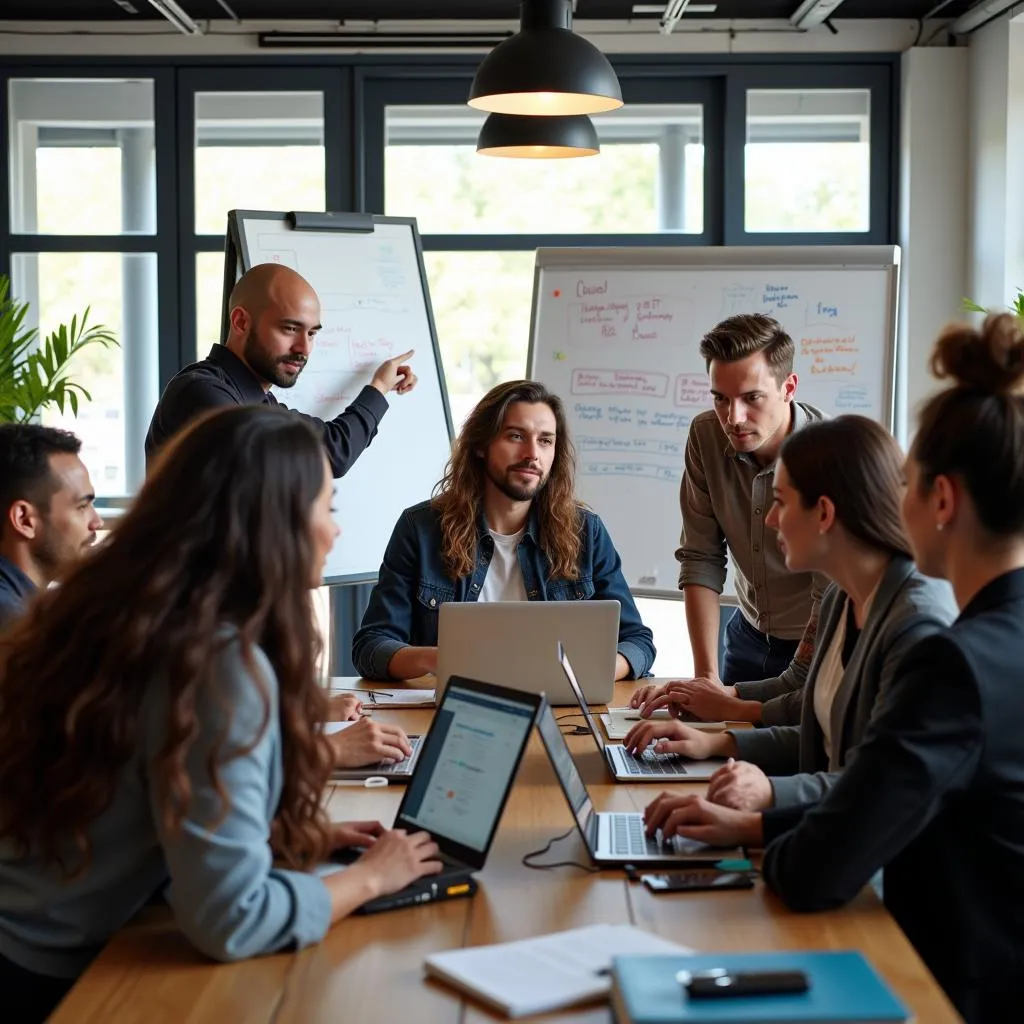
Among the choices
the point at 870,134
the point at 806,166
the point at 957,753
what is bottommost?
the point at 957,753

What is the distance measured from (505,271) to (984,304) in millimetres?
1936

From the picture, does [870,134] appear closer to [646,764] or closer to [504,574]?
[504,574]

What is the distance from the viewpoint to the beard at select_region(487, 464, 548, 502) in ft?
9.87

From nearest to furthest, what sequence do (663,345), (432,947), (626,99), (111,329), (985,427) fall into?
(432,947), (985,427), (663,345), (626,99), (111,329)

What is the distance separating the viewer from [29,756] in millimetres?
1389

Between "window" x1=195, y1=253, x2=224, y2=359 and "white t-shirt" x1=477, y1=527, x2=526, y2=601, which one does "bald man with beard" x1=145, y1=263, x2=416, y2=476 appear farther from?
Result: "window" x1=195, y1=253, x2=224, y2=359

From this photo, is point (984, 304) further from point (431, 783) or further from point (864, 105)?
point (431, 783)

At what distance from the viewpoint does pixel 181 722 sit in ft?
4.26

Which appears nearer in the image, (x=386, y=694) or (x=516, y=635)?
(x=516, y=635)

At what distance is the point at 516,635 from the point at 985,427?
3.47ft

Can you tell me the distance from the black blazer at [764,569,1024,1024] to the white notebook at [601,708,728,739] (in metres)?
→ 0.76

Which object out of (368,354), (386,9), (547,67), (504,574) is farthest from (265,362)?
(386,9)

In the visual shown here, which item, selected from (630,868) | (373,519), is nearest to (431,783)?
(630,868)

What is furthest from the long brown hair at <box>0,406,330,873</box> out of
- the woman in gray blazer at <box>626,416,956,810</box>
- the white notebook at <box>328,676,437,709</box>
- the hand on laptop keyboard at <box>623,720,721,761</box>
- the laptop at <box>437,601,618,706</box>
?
the white notebook at <box>328,676,437,709</box>
